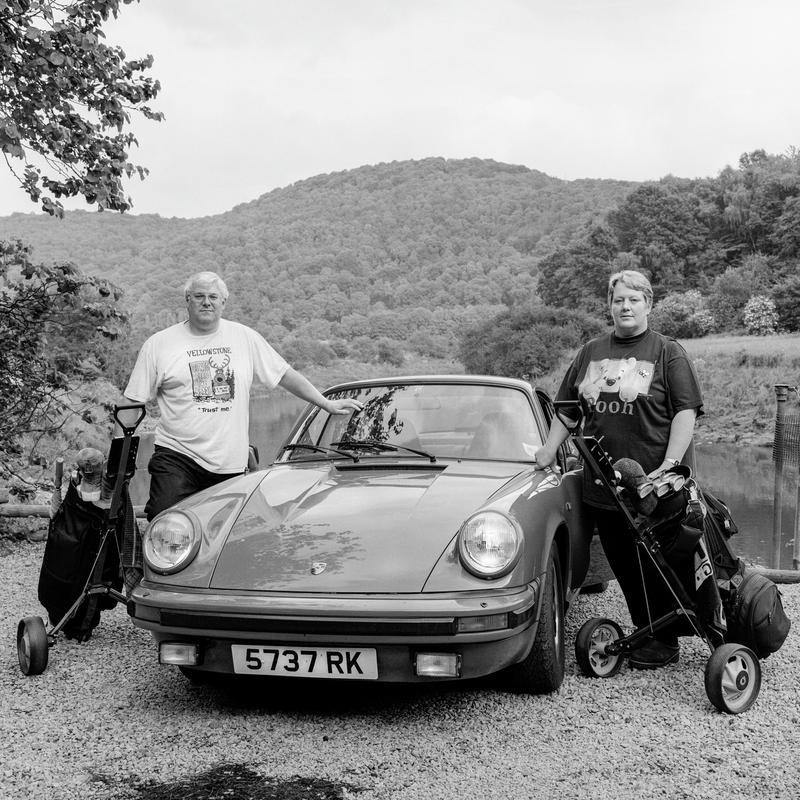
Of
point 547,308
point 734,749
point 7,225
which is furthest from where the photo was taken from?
point 7,225

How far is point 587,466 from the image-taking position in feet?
15.4

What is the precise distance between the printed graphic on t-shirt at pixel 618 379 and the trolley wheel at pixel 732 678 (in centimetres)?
129

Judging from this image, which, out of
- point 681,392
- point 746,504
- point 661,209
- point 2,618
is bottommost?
point 746,504

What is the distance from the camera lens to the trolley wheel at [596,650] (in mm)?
4504

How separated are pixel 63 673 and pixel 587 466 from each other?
2902 mm

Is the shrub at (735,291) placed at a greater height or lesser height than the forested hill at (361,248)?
lesser

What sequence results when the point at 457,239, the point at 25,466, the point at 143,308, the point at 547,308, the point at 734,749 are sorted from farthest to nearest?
the point at 457,239
the point at 547,308
the point at 143,308
the point at 25,466
the point at 734,749

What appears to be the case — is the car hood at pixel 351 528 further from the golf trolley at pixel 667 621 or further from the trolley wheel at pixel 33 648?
the trolley wheel at pixel 33 648

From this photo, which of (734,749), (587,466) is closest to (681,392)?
(587,466)

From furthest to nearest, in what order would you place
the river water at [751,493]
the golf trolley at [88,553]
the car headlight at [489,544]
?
the river water at [751,493], the golf trolley at [88,553], the car headlight at [489,544]

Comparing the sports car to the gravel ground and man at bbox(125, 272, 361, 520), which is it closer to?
the gravel ground

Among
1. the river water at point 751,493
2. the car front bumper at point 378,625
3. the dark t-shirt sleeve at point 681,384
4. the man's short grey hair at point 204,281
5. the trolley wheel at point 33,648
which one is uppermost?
the man's short grey hair at point 204,281

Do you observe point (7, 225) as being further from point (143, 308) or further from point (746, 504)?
point (746, 504)

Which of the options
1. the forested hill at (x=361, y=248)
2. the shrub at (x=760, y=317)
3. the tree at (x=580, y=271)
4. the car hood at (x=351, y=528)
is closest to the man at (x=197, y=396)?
the car hood at (x=351, y=528)
